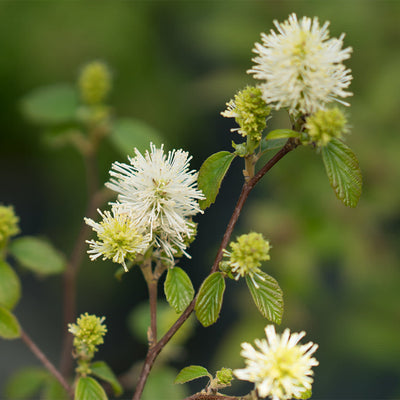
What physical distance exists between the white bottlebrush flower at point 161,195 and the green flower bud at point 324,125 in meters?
0.13

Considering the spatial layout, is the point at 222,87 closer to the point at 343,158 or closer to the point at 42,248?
the point at 42,248

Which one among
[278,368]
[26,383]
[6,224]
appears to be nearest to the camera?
[278,368]

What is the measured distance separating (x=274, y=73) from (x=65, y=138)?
779 mm

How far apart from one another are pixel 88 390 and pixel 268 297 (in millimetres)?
240

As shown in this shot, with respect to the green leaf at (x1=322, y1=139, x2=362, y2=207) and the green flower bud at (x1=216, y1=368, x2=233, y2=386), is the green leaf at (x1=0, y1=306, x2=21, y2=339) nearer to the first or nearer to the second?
the green flower bud at (x1=216, y1=368, x2=233, y2=386)

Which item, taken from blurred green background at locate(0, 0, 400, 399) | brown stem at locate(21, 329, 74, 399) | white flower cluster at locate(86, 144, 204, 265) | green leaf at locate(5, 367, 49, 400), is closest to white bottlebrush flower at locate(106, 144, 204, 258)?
white flower cluster at locate(86, 144, 204, 265)

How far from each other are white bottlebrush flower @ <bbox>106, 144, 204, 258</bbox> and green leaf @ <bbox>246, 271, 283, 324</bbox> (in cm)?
9

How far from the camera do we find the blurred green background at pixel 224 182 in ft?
5.06

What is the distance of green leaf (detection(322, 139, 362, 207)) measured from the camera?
0.55m

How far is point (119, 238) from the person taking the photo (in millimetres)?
536

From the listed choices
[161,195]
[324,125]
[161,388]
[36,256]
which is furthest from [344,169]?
[161,388]

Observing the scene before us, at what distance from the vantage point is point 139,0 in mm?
2354

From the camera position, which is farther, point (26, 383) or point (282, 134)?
point (26, 383)

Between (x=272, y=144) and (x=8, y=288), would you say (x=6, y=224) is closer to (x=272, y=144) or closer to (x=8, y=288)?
(x=8, y=288)
